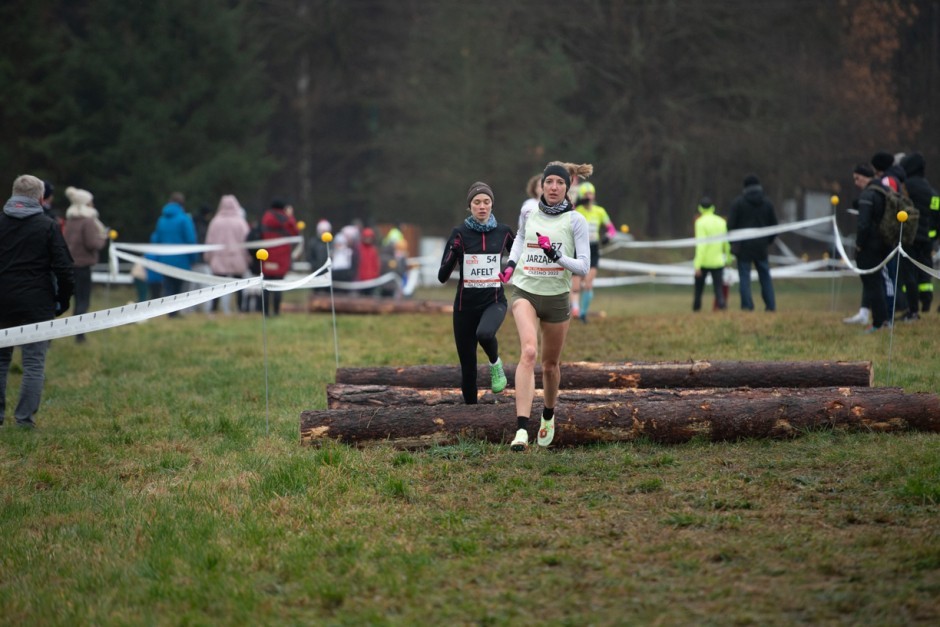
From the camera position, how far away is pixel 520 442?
8.05 meters

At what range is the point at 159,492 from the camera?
7.28 meters

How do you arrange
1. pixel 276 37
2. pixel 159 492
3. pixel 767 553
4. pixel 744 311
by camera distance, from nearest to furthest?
pixel 767 553 < pixel 159 492 < pixel 744 311 < pixel 276 37

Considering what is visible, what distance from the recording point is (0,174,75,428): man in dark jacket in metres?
9.36

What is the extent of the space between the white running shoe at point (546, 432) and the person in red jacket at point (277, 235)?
12454 millimetres

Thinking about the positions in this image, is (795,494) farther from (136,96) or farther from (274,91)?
(274,91)

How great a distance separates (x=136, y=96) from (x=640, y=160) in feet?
60.4


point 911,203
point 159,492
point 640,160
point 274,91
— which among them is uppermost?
point 274,91

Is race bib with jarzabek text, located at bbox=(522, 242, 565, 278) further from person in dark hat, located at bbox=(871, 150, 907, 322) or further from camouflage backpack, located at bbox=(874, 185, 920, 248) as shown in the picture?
person in dark hat, located at bbox=(871, 150, 907, 322)

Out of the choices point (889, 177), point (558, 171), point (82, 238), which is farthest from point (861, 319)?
point (82, 238)

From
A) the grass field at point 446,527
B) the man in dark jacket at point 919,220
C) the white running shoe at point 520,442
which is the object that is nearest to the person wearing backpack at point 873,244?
the man in dark jacket at point 919,220

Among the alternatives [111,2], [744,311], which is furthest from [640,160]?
[744,311]

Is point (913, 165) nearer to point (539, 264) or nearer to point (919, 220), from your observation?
point (919, 220)

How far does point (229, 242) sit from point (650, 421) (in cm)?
1443

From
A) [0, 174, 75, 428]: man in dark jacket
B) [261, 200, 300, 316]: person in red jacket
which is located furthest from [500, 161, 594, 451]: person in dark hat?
[261, 200, 300, 316]: person in red jacket
